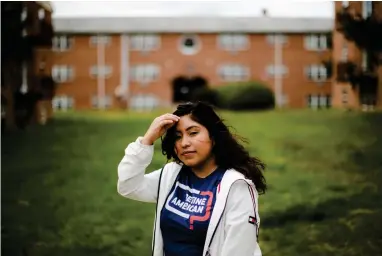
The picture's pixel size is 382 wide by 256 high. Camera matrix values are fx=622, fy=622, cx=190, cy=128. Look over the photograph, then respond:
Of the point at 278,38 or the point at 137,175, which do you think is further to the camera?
the point at 278,38

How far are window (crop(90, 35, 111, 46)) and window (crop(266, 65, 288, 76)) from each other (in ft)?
2.85

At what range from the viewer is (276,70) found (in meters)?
3.30

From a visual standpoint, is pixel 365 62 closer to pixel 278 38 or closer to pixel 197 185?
pixel 278 38

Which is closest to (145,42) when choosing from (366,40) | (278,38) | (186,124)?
(278,38)

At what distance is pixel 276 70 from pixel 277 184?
604 mm

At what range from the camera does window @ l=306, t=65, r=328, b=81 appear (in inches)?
130

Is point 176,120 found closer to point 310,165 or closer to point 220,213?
point 220,213

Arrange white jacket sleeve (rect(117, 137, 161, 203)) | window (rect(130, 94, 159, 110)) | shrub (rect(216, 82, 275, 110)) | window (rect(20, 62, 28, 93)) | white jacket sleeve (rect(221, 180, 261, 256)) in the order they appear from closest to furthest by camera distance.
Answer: white jacket sleeve (rect(221, 180, 261, 256)) → white jacket sleeve (rect(117, 137, 161, 203)) → shrub (rect(216, 82, 275, 110)) → window (rect(130, 94, 159, 110)) → window (rect(20, 62, 28, 93))

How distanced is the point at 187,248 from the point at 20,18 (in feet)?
7.37

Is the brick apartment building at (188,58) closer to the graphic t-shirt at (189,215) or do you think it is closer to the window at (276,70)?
the window at (276,70)

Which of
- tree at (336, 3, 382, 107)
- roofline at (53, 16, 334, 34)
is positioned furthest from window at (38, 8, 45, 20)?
tree at (336, 3, 382, 107)

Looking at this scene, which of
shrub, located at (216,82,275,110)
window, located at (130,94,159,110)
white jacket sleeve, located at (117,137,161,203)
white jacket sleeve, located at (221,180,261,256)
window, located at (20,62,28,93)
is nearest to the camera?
white jacket sleeve, located at (221,180,261,256)

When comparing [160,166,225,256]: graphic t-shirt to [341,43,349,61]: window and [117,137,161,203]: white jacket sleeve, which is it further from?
[341,43,349,61]: window

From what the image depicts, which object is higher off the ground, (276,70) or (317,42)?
(317,42)
